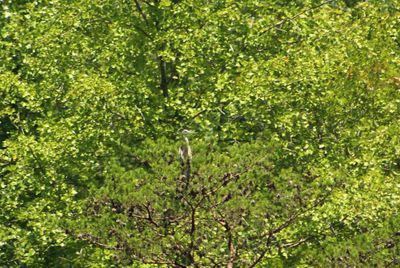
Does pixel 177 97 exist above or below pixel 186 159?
above

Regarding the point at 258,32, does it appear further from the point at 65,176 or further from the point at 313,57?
the point at 65,176

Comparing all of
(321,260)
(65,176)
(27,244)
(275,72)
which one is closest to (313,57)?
(275,72)

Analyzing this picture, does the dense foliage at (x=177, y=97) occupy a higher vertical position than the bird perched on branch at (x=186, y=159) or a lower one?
higher

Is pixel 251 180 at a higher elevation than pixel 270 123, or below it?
below

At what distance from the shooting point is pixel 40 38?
2592cm

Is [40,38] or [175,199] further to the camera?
[40,38]

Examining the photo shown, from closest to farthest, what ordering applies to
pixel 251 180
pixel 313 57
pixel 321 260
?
pixel 321 260 → pixel 251 180 → pixel 313 57

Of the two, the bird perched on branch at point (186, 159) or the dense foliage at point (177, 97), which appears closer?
the bird perched on branch at point (186, 159)

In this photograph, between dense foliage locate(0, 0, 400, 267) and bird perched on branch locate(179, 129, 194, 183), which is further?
dense foliage locate(0, 0, 400, 267)

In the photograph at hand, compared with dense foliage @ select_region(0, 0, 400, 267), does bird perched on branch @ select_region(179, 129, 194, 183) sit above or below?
below

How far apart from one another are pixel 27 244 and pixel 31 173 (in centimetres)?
193

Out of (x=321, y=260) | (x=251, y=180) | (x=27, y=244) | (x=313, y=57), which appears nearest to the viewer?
(x=321, y=260)

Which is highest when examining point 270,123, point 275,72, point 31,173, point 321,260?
point 275,72

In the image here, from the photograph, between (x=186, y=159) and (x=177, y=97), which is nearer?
(x=186, y=159)
